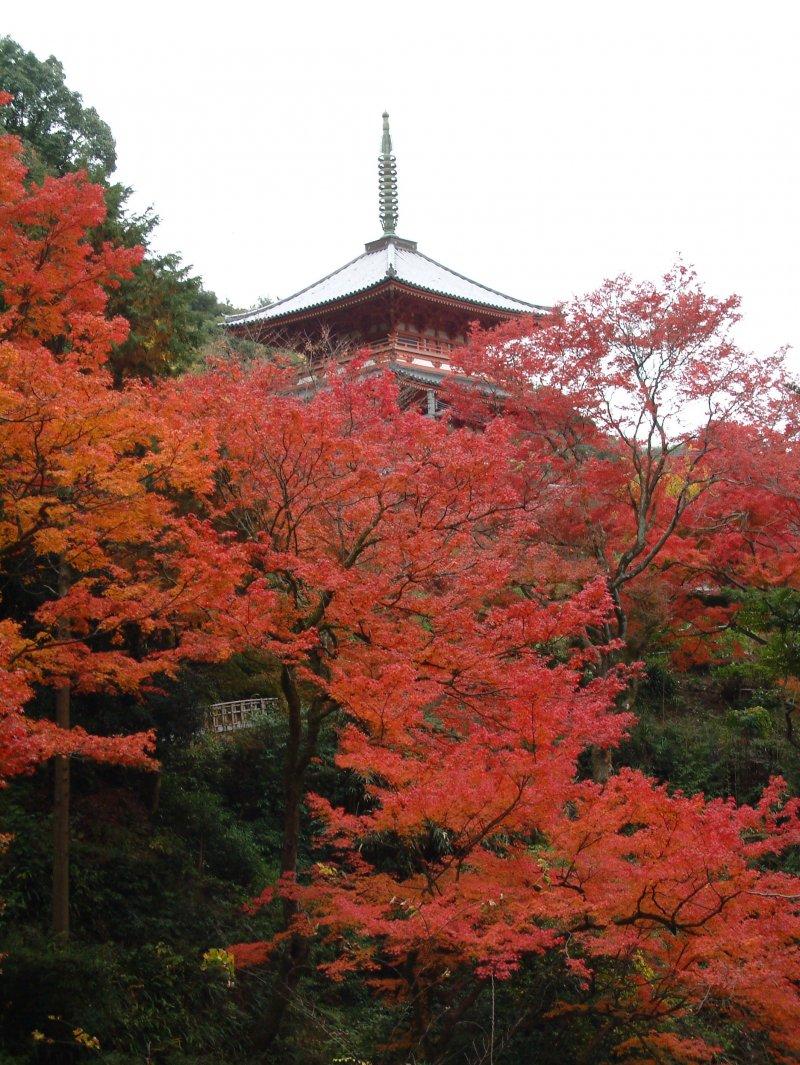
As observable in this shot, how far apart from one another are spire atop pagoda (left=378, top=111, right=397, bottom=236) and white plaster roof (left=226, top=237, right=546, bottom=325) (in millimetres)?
1186

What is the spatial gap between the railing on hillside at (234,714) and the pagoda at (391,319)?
863 cm

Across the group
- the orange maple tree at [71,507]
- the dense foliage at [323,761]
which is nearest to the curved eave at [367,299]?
the dense foliage at [323,761]

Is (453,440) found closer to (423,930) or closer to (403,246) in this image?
(423,930)

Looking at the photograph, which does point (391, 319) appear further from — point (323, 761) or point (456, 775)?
point (456, 775)

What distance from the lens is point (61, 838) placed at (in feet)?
30.8

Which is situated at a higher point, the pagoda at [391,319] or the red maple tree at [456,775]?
the pagoda at [391,319]

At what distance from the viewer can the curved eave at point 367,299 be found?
24.6m

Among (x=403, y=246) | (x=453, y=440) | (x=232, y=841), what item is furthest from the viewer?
(x=403, y=246)

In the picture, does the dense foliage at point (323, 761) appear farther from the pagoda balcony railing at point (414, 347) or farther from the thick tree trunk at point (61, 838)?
the pagoda balcony railing at point (414, 347)

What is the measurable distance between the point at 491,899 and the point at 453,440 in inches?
175

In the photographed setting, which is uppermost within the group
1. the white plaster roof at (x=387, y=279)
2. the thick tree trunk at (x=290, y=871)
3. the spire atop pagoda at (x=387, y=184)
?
the spire atop pagoda at (x=387, y=184)

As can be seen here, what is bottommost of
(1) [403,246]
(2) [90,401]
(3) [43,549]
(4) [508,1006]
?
(4) [508,1006]

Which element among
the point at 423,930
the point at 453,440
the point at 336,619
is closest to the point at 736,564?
the point at 453,440

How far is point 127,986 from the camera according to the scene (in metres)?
9.58
